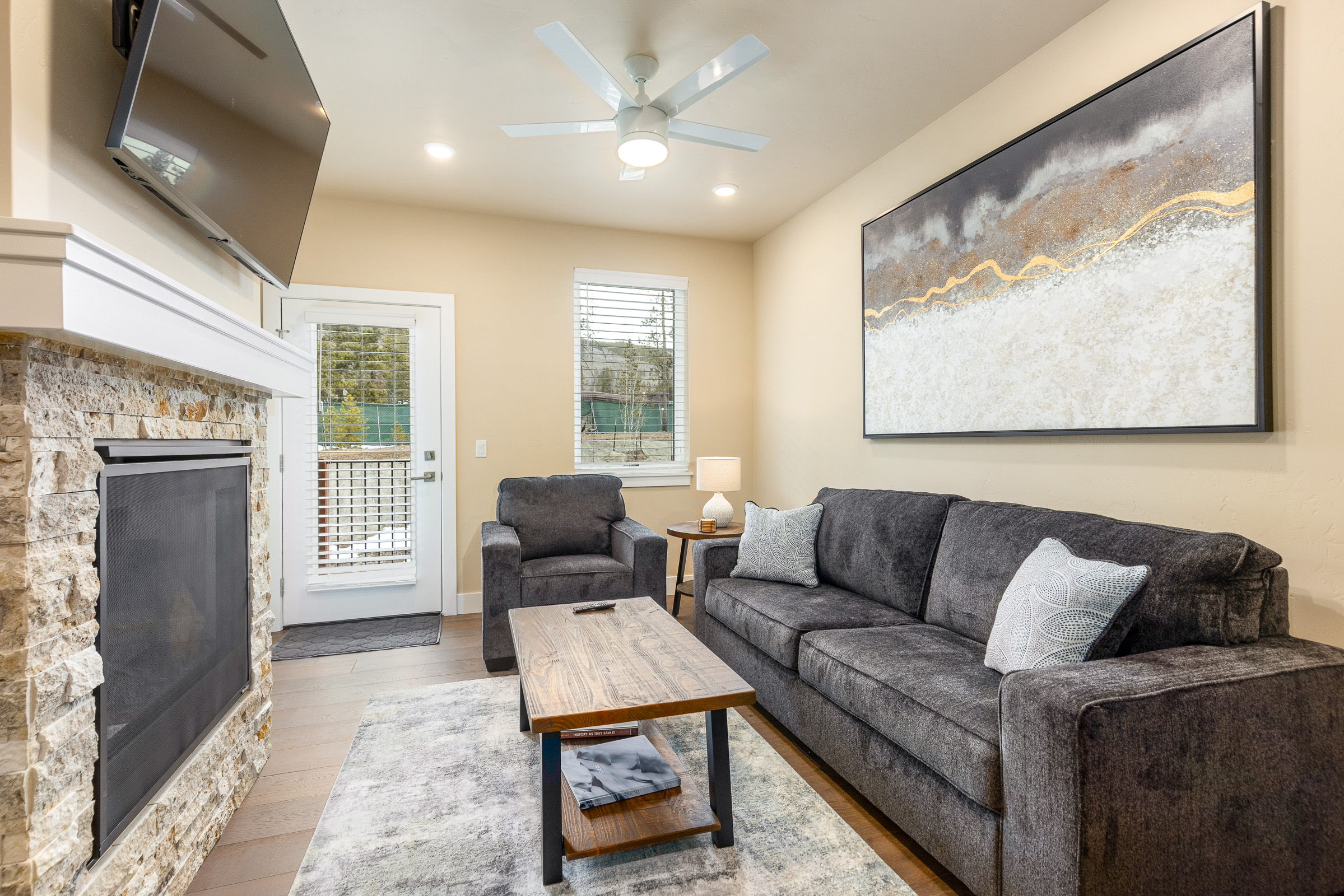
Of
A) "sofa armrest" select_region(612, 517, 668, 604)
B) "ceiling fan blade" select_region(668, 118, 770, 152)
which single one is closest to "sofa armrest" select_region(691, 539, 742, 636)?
"sofa armrest" select_region(612, 517, 668, 604)

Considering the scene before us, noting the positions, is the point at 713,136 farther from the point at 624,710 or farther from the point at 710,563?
the point at 624,710

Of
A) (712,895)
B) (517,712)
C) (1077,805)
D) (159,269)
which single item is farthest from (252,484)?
(1077,805)

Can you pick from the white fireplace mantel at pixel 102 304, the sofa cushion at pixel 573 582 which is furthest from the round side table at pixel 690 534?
the white fireplace mantel at pixel 102 304

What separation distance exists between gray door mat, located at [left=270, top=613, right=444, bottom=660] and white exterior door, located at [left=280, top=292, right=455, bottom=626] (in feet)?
0.31

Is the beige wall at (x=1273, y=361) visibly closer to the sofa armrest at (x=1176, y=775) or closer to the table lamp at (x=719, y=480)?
the sofa armrest at (x=1176, y=775)

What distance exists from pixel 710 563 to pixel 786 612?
24.9 inches

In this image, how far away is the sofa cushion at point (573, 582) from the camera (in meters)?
3.09

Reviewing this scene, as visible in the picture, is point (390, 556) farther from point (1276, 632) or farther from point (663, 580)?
point (1276, 632)

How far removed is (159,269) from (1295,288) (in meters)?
2.84

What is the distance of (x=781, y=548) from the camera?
285 centimetres

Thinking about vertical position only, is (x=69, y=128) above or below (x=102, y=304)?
above

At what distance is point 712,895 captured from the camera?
1.48 m

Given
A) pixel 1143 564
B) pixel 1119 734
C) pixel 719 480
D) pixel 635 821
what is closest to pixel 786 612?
pixel 635 821

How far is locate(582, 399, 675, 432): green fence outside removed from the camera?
439cm
